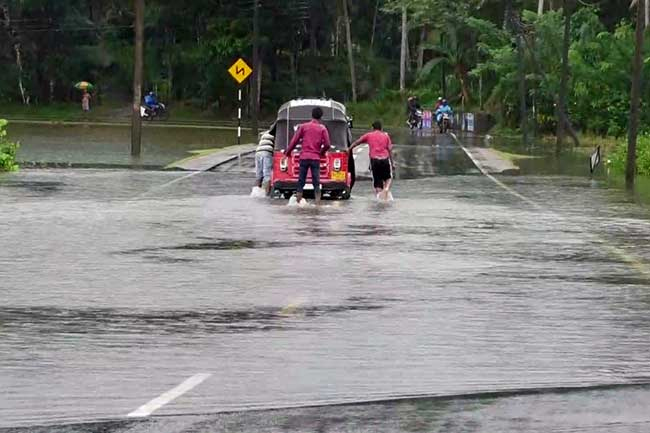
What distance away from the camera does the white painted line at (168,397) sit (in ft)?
29.4

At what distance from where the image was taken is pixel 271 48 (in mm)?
91812

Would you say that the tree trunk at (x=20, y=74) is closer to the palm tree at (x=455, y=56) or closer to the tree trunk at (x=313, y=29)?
the tree trunk at (x=313, y=29)

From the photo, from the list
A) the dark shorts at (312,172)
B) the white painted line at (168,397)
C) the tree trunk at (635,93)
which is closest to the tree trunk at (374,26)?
the tree trunk at (635,93)

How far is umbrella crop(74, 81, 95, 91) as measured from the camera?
94375 millimetres

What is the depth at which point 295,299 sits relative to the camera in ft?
48.0

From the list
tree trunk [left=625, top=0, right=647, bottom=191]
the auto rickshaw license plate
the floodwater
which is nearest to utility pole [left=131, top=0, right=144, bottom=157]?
tree trunk [left=625, top=0, right=647, bottom=191]

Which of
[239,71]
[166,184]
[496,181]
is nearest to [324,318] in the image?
[166,184]

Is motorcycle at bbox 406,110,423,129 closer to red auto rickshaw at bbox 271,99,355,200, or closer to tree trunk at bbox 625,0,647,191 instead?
tree trunk at bbox 625,0,647,191

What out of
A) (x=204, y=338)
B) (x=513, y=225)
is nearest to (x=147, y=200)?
(x=513, y=225)

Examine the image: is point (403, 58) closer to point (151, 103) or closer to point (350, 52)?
point (350, 52)

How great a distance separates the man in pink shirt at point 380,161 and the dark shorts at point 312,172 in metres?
1.89

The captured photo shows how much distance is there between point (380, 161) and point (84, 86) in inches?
2600

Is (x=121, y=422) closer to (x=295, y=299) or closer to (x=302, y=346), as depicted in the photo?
(x=302, y=346)

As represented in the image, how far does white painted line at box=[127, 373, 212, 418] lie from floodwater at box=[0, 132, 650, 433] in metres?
0.07
